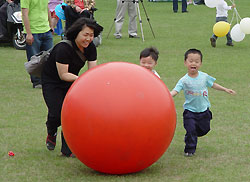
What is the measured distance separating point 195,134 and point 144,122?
5.27 ft

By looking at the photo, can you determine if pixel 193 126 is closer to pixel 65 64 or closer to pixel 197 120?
pixel 197 120

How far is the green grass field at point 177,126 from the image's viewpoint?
6074 millimetres

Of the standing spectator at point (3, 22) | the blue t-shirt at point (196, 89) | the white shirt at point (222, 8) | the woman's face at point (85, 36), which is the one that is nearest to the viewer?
the woman's face at point (85, 36)

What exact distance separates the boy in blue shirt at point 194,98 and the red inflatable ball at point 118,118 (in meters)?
1.04

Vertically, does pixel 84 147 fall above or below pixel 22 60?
above

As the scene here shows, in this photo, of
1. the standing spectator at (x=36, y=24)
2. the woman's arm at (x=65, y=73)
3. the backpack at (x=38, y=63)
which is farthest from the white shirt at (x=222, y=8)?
the woman's arm at (x=65, y=73)

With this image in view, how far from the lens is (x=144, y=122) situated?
5.49 m

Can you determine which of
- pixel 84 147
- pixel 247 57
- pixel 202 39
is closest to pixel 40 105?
Answer: pixel 84 147

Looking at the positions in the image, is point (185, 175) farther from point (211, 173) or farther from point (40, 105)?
point (40, 105)

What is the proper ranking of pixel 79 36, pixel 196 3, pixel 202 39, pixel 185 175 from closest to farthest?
pixel 185 175
pixel 79 36
pixel 202 39
pixel 196 3

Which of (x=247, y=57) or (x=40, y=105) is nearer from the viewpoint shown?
(x=40, y=105)

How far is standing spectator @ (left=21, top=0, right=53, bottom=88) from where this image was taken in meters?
10.5

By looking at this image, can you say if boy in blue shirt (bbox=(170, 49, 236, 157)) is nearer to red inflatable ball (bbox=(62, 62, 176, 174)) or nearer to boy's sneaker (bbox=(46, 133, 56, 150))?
red inflatable ball (bbox=(62, 62, 176, 174))

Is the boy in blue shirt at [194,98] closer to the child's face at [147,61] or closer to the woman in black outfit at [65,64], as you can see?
the child's face at [147,61]
